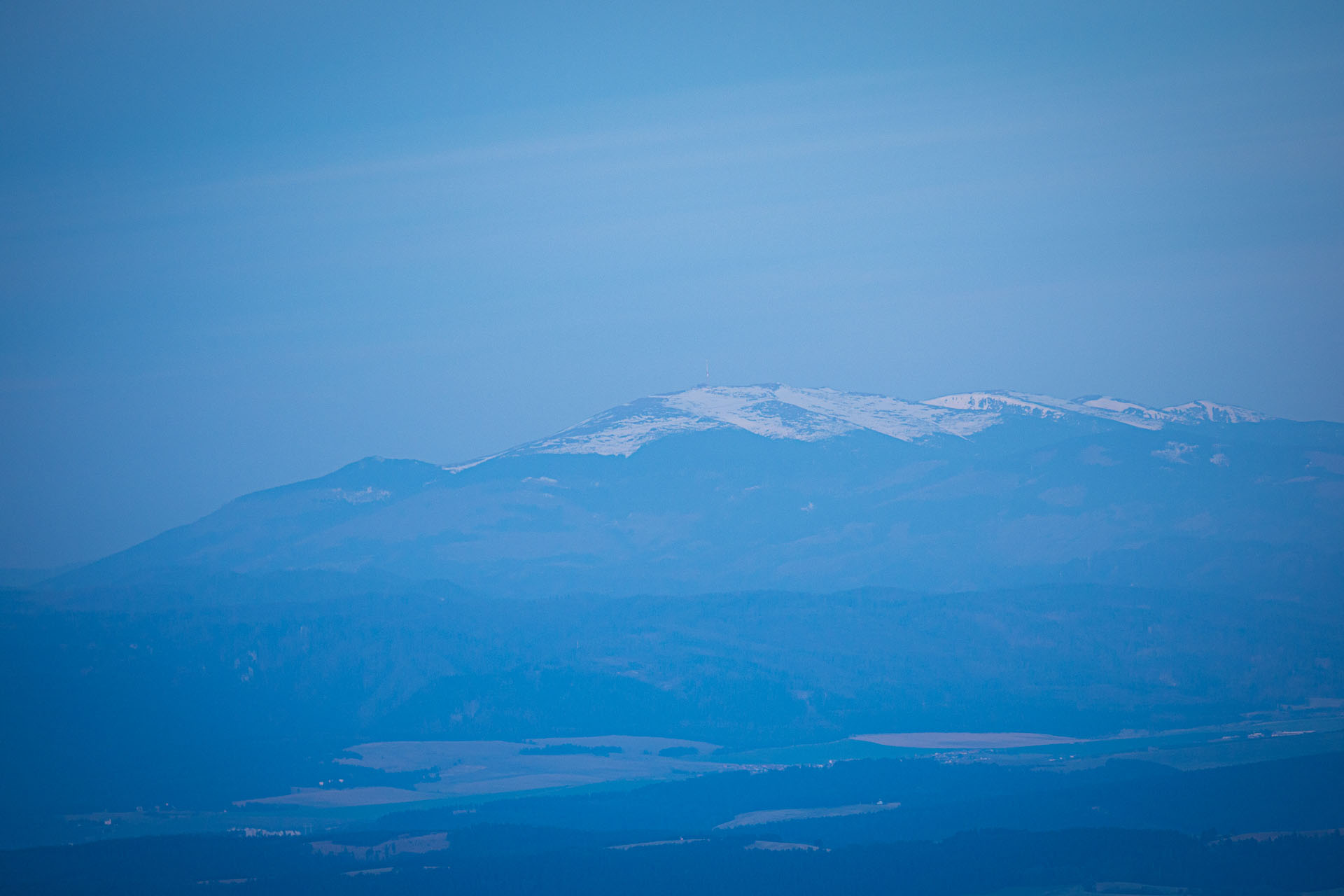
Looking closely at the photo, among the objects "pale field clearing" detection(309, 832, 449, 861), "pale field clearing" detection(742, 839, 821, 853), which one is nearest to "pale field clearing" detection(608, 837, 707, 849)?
"pale field clearing" detection(742, 839, 821, 853)

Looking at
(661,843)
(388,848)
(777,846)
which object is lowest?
(777,846)

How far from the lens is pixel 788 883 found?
534 feet

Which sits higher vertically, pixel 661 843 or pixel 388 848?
pixel 388 848

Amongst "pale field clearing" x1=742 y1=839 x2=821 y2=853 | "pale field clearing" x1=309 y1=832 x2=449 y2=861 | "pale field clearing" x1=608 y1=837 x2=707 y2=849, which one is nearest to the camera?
"pale field clearing" x1=742 y1=839 x2=821 y2=853

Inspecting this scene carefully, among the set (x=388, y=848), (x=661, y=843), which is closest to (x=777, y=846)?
(x=661, y=843)

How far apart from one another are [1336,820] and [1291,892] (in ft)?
116

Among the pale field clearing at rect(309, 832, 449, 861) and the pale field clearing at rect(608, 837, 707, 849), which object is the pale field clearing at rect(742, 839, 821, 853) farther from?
the pale field clearing at rect(309, 832, 449, 861)

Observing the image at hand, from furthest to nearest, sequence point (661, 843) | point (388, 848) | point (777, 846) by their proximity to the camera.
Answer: point (388, 848)
point (661, 843)
point (777, 846)

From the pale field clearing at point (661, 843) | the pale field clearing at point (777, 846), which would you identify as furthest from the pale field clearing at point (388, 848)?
the pale field clearing at point (777, 846)

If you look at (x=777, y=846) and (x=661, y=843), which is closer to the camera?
(x=777, y=846)

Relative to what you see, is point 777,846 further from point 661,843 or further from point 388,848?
point 388,848

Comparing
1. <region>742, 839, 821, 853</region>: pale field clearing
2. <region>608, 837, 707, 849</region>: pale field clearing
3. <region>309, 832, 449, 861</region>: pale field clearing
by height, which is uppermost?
<region>309, 832, 449, 861</region>: pale field clearing

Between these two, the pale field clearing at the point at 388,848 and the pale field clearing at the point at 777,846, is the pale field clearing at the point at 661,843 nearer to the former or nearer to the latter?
the pale field clearing at the point at 777,846

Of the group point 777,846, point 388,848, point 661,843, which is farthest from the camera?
point 388,848
